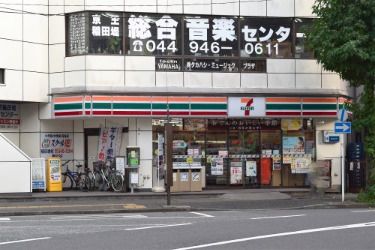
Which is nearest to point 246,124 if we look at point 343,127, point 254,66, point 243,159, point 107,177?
point 243,159

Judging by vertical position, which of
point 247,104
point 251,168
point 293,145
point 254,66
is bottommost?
point 251,168

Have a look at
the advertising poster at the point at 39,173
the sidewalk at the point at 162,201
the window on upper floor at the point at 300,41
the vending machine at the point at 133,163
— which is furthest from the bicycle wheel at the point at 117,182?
the window on upper floor at the point at 300,41

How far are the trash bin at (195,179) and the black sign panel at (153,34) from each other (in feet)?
15.7

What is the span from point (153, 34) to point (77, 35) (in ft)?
9.89

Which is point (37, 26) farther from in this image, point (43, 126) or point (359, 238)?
point (359, 238)

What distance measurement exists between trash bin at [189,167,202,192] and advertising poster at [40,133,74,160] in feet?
16.9

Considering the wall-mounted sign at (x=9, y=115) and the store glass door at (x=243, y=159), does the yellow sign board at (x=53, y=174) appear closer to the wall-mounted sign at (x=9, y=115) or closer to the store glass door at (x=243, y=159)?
the wall-mounted sign at (x=9, y=115)

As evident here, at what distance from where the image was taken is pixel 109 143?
27.2m

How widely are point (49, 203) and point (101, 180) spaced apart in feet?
11.0

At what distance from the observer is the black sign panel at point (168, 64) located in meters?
26.3

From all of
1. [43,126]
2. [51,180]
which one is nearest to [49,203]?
[51,180]

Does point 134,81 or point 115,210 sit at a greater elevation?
point 134,81

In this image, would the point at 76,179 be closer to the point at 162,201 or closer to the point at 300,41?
the point at 162,201

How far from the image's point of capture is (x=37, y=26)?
87.5 feet
